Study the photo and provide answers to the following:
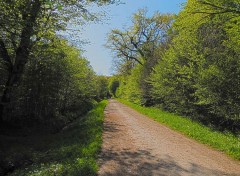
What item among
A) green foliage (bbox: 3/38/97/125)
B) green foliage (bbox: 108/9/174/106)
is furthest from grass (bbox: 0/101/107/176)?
green foliage (bbox: 108/9/174/106)

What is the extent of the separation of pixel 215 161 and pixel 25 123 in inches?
491

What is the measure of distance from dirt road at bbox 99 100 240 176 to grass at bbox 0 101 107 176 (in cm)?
40

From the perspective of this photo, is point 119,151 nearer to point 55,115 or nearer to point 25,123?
point 25,123

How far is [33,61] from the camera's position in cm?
1733

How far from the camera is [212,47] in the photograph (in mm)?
20125

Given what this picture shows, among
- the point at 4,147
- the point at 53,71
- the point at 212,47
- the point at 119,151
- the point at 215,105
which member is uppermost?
the point at 212,47

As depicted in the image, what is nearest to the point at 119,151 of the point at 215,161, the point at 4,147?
the point at 215,161

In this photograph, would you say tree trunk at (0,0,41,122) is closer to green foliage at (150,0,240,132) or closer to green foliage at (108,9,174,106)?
green foliage at (150,0,240,132)

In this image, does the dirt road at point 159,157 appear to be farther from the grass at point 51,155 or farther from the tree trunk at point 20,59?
the tree trunk at point 20,59

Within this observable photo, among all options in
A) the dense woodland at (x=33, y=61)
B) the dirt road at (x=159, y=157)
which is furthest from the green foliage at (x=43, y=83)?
the dirt road at (x=159, y=157)

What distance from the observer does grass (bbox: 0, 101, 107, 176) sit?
23.5ft

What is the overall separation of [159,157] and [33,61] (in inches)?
443

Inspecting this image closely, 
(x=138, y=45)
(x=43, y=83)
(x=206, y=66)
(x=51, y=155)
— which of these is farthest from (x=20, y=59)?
(x=138, y=45)

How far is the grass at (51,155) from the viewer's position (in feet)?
23.5
